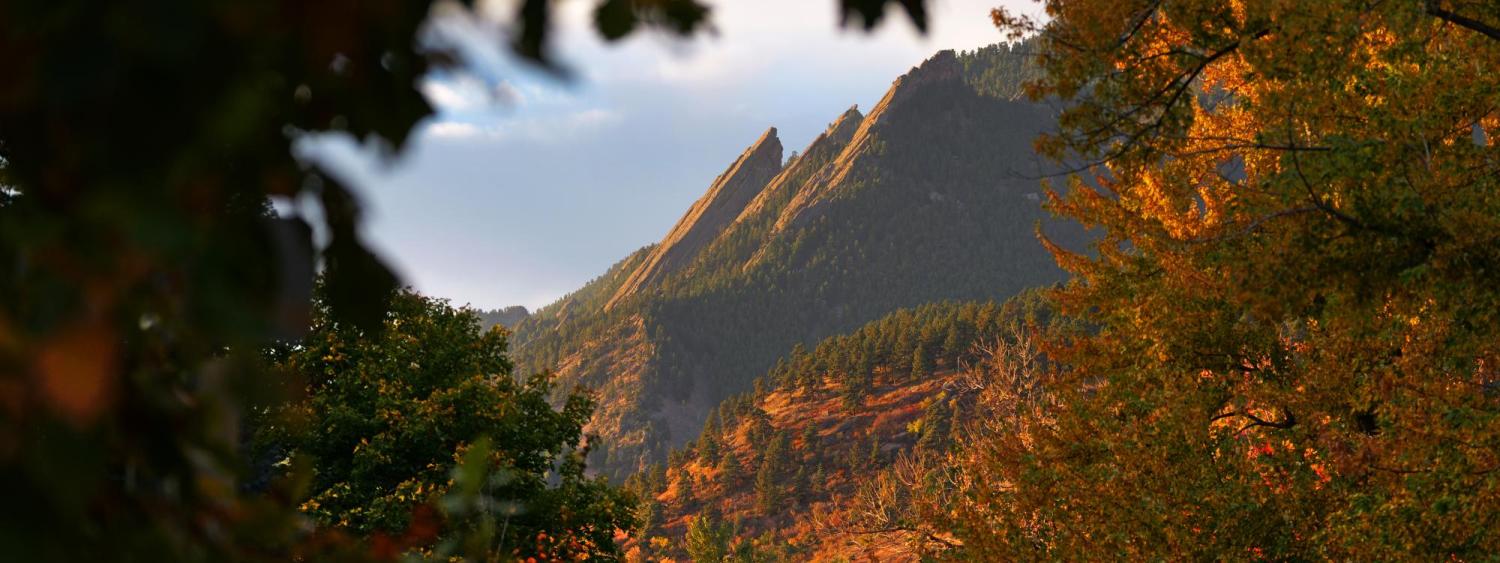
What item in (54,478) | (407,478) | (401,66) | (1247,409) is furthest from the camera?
(407,478)

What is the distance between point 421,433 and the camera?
757 inches

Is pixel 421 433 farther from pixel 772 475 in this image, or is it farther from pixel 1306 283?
pixel 772 475

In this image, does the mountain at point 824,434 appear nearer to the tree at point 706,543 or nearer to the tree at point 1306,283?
the tree at point 706,543

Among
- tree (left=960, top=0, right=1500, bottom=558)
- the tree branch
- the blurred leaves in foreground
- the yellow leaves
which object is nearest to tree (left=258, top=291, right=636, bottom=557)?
tree (left=960, top=0, right=1500, bottom=558)

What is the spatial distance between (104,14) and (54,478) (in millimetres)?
443

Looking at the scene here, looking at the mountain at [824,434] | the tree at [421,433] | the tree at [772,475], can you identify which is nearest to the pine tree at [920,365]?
the mountain at [824,434]

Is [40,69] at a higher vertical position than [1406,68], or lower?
lower

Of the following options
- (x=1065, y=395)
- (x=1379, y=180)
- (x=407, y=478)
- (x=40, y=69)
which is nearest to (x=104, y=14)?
(x=40, y=69)

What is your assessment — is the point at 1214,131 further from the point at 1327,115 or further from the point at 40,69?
the point at 40,69

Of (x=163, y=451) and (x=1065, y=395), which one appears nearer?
(x=163, y=451)

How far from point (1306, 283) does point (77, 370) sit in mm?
8445

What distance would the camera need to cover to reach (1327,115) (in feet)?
29.2

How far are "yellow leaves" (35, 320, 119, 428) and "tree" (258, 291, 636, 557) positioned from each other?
17018 millimetres

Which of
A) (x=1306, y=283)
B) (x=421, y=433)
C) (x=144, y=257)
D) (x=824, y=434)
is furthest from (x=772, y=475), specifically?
(x=144, y=257)
